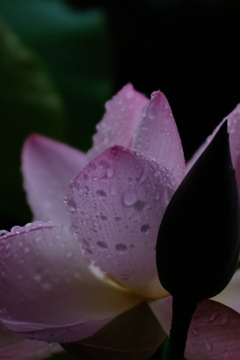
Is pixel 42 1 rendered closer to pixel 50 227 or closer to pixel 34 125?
pixel 34 125

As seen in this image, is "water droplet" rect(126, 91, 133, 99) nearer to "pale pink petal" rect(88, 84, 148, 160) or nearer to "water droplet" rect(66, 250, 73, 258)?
"pale pink petal" rect(88, 84, 148, 160)

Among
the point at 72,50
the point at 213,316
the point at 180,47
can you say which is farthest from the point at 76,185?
the point at 180,47

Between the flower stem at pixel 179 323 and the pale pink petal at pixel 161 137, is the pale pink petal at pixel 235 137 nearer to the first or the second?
the pale pink petal at pixel 161 137

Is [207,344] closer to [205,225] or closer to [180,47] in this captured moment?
[205,225]

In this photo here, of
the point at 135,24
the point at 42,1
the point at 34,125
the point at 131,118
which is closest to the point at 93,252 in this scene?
the point at 131,118

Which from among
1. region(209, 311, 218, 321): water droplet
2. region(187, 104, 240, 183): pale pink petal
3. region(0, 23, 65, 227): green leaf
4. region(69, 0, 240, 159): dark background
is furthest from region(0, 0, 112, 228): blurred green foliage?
region(209, 311, 218, 321): water droplet

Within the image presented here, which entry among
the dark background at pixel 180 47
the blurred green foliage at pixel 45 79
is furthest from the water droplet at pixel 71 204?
the dark background at pixel 180 47
